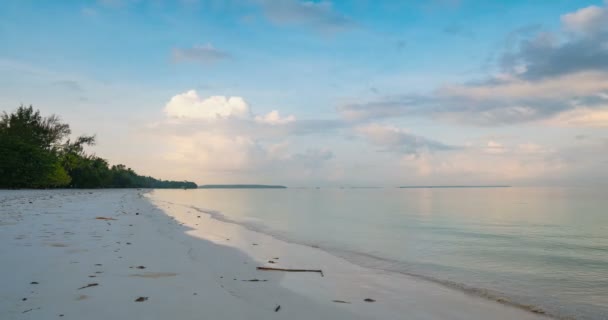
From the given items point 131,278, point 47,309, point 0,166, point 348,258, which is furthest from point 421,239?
point 0,166

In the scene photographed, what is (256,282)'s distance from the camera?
728 cm

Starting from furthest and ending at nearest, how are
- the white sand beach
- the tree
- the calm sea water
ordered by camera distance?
the tree → the calm sea water → the white sand beach

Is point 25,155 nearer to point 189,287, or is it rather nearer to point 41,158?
point 41,158

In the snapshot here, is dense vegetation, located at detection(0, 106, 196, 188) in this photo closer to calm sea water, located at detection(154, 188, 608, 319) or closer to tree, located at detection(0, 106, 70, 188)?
tree, located at detection(0, 106, 70, 188)

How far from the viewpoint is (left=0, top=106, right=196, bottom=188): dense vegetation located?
2181 inches

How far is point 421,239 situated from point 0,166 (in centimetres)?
6195

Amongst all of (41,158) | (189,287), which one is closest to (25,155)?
(41,158)

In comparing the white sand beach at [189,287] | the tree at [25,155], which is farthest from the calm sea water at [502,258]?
the tree at [25,155]

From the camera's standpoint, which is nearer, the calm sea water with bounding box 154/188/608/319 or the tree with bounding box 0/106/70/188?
the calm sea water with bounding box 154/188/608/319

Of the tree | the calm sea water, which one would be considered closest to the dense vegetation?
the tree

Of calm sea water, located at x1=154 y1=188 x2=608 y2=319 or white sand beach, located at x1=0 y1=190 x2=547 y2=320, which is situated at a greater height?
white sand beach, located at x1=0 y1=190 x2=547 y2=320

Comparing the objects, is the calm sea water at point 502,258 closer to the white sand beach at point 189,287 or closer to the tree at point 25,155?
the white sand beach at point 189,287

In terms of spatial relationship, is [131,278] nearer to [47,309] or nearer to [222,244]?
[47,309]

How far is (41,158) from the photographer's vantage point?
58.8m
